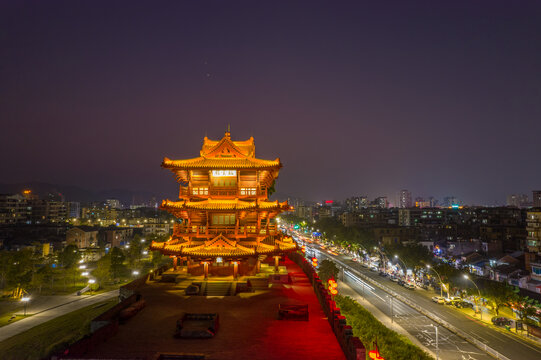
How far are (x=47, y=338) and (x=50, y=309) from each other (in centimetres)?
1548

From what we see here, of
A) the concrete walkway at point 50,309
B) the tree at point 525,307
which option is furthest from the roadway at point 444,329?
the concrete walkway at point 50,309

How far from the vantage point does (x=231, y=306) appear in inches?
899

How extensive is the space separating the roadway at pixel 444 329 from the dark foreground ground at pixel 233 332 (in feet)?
92.9

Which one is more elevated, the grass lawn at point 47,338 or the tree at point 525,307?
the tree at point 525,307

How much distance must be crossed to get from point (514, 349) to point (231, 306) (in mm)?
40438

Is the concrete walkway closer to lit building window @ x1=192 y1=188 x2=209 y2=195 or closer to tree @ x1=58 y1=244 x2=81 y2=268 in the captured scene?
A: tree @ x1=58 y1=244 x2=81 y2=268

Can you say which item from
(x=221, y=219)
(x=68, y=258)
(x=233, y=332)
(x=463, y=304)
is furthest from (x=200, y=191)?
(x=68, y=258)

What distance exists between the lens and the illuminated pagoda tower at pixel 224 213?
2814cm

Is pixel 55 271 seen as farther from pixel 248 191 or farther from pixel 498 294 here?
pixel 498 294

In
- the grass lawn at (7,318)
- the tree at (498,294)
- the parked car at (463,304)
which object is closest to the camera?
the grass lawn at (7,318)

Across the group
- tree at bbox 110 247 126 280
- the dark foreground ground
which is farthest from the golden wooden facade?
tree at bbox 110 247 126 280

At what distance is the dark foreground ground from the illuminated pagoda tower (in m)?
4.16

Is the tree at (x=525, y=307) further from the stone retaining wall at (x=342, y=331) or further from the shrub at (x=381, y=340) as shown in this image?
the stone retaining wall at (x=342, y=331)

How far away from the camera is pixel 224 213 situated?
30.2 m
